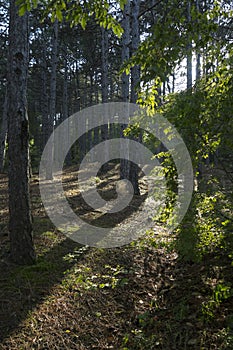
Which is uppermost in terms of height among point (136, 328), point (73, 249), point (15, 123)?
point (15, 123)

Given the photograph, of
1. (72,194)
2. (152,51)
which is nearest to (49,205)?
(72,194)

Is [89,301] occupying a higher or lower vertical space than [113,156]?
lower

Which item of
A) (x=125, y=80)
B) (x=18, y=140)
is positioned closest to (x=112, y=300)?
(x=18, y=140)

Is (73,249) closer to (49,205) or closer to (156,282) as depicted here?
(156,282)

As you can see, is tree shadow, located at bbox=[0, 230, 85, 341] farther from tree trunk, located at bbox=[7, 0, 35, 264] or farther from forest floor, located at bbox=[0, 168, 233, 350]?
tree trunk, located at bbox=[7, 0, 35, 264]

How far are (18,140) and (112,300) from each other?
104 inches

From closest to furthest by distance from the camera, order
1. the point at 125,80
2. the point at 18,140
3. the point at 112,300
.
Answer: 1. the point at 112,300
2. the point at 18,140
3. the point at 125,80

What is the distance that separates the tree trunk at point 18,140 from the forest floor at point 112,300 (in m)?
0.42

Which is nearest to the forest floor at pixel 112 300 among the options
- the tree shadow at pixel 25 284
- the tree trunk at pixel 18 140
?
the tree shadow at pixel 25 284

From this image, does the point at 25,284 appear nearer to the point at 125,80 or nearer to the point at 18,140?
the point at 18,140

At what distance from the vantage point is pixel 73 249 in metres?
5.80

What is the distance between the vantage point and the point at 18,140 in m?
4.64

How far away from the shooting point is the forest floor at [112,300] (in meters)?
3.51

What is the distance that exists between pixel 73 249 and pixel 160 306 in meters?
2.11
